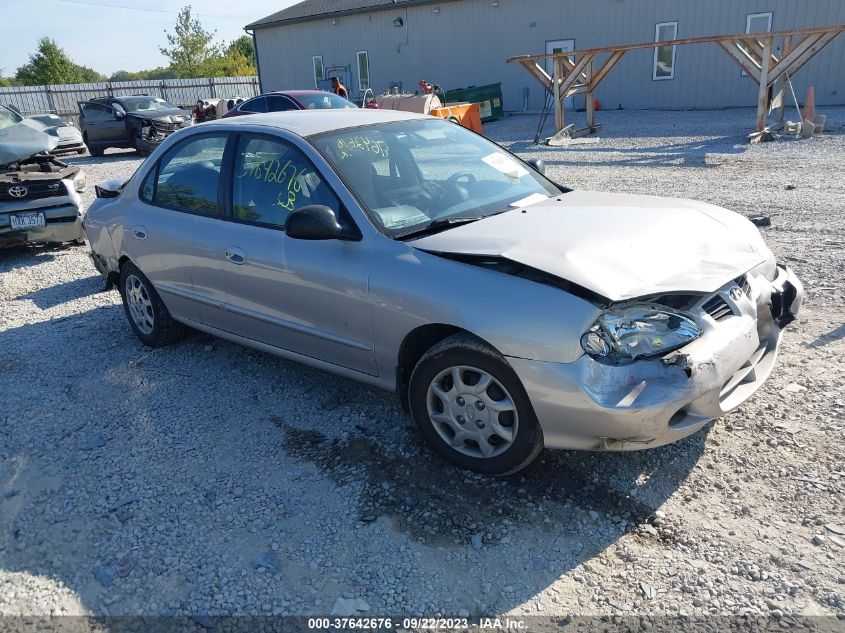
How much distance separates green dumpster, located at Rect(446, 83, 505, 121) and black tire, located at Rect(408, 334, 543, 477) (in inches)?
811

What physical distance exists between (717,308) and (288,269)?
2.25 metres

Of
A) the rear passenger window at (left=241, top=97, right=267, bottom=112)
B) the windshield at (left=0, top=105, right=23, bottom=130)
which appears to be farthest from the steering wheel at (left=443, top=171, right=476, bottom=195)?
the rear passenger window at (left=241, top=97, right=267, bottom=112)

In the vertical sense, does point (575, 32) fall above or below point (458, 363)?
above

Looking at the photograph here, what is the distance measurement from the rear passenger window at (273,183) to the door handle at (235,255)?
0.20 meters

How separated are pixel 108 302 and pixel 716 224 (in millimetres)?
5440

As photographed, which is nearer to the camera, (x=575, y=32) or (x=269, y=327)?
(x=269, y=327)

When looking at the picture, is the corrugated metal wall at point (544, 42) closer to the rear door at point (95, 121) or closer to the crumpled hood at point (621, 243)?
the rear door at point (95, 121)

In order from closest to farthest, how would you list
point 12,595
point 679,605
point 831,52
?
point 679,605 < point 12,595 < point 831,52

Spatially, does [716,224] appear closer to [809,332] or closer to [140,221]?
[809,332]

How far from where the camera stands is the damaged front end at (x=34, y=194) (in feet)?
25.3

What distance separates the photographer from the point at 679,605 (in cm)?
A: 244

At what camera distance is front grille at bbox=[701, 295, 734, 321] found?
3033 millimetres

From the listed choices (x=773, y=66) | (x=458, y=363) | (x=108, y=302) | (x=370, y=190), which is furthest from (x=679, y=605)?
(x=773, y=66)

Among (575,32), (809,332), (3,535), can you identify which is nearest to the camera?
(3,535)
